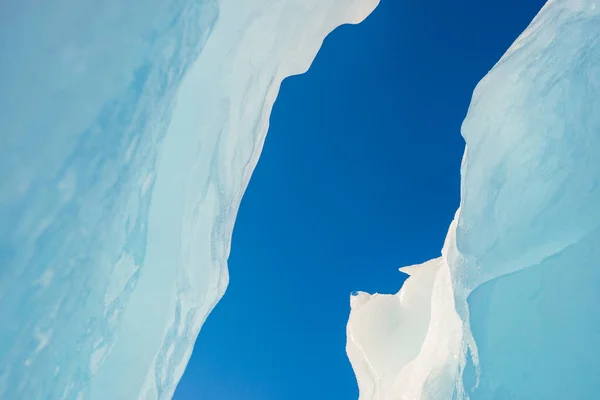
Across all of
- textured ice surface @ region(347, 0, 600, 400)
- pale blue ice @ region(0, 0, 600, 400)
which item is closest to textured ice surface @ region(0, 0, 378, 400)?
pale blue ice @ region(0, 0, 600, 400)

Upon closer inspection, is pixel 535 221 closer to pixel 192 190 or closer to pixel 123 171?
pixel 192 190

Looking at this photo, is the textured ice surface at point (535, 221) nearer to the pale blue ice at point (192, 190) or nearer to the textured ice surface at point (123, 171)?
the pale blue ice at point (192, 190)

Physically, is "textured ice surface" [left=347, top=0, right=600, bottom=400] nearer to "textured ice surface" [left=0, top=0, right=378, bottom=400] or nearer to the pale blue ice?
the pale blue ice

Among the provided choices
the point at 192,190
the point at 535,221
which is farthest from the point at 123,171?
the point at 535,221

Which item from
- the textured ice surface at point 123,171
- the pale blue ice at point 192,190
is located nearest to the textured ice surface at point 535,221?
the pale blue ice at point 192,190

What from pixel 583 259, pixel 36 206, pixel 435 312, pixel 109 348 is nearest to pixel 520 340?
pixel 583 259

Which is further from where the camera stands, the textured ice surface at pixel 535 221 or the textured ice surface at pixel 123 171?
the textured ice surface at pixel 535 221

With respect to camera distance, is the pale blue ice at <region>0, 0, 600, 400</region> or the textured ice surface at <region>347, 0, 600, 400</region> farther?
the textured ice surface at <region>347, 0, 600, 400</region>
